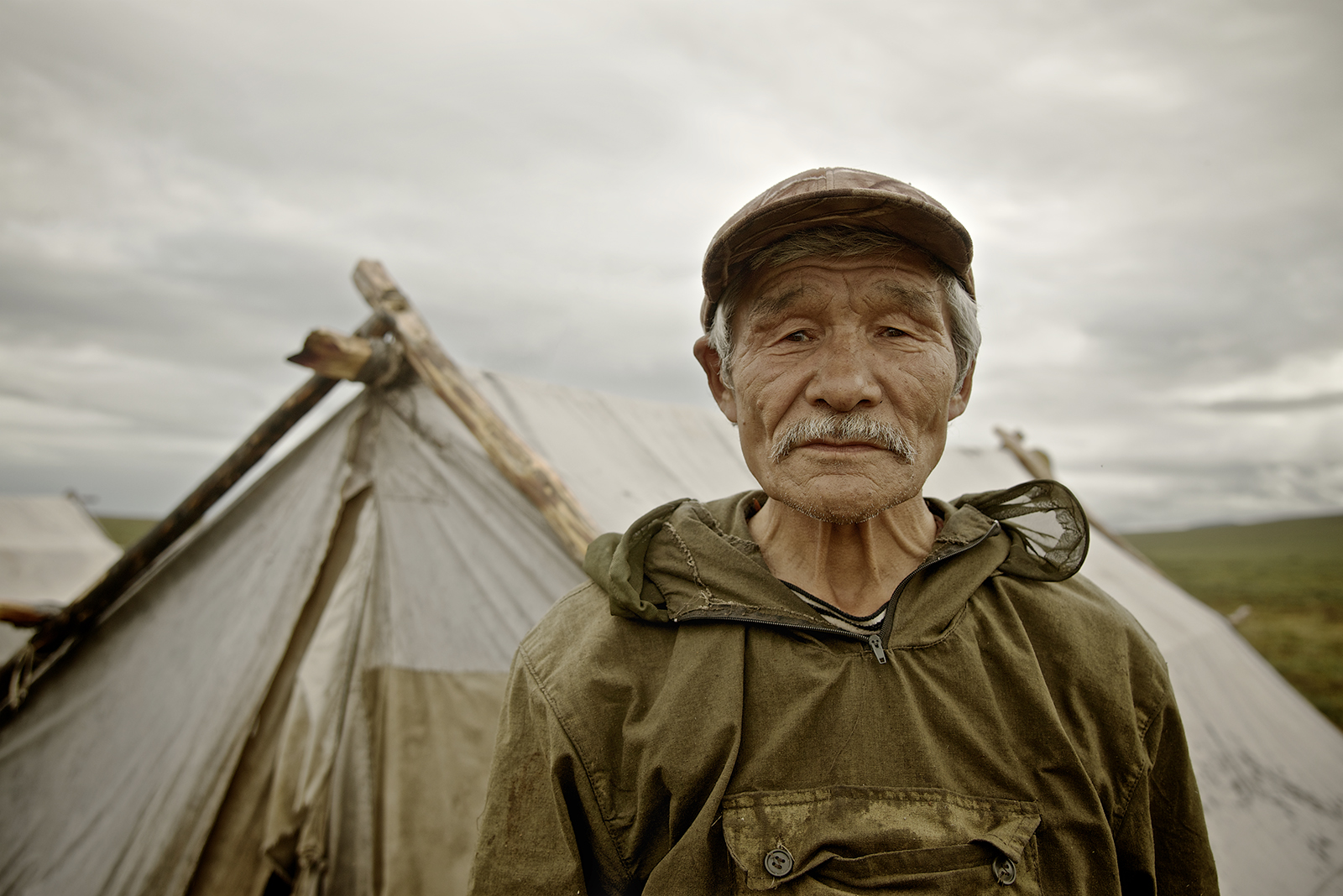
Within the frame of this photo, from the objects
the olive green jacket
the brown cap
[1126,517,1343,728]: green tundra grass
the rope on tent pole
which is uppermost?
[1126,517,1343,728]: green tundra grass

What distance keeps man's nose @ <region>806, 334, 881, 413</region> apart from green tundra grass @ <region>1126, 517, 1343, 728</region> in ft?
26.2

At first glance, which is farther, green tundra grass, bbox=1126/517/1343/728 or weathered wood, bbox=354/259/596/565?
green tundra grass, bbox=1126/517/1343/728

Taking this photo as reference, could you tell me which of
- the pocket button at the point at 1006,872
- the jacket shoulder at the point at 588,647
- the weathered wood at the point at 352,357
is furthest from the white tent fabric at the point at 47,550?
the pocket button at the point at 1006,872

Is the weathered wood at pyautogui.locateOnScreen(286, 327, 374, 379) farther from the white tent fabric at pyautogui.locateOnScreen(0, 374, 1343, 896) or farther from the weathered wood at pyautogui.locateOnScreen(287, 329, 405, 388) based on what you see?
the white tent fabric at pyautogui.locateOnScreen(0, 374, 1343, 896)

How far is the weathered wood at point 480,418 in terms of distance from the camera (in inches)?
108

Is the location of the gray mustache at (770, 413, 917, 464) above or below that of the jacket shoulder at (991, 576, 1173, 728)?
above

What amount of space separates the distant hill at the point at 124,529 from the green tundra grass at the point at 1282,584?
53.1 metres

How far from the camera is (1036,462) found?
20.7ft

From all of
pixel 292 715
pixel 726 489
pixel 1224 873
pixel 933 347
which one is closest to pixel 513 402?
pixel 726 489

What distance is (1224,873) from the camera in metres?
3.00

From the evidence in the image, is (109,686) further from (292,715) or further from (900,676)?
(900,676)

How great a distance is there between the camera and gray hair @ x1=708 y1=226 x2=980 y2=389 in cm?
147

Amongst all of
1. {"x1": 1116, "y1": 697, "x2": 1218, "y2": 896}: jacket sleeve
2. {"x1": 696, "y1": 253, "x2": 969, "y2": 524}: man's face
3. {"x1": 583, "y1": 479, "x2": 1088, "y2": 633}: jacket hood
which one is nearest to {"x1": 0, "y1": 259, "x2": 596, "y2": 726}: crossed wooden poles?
{"x1": 583, "y1": 479, "x2": 1088, "y2": 633}: jacket hood

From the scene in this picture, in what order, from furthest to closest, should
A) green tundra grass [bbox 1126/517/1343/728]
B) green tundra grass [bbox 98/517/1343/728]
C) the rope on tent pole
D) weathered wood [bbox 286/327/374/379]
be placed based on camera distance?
1. green tundra grass [bbox 98/517/1343/728]
2. green tundra grass [bbox 1126/517/1343/728]
3. the rope on tent pole
4. weathered wood [bbox 286/327/374/379]
